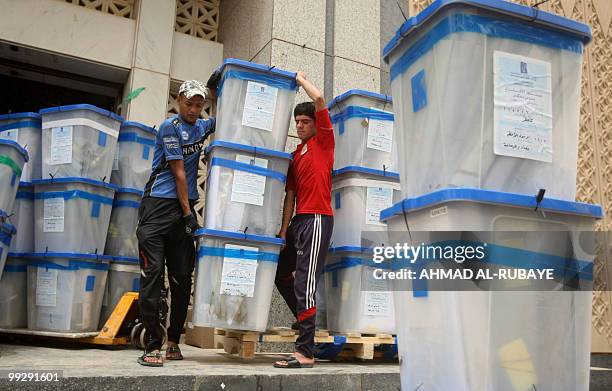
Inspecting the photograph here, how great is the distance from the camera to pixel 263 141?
13.4ft

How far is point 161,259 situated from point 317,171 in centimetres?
130

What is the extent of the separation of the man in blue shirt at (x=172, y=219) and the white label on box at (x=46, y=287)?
3.97ft

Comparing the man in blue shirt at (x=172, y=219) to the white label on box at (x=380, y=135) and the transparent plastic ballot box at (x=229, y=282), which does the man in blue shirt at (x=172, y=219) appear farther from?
the white label on box at (x=380, y=135)

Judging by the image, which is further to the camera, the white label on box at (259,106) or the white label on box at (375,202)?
the white label on box at (375,202)

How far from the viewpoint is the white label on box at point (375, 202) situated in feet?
14.5

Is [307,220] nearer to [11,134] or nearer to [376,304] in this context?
[376,304]

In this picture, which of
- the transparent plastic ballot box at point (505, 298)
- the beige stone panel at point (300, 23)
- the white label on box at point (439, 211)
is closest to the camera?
the transparent plastic ballot box at point (505, 298)

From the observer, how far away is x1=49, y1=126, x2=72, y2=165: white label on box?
4637 millimetres

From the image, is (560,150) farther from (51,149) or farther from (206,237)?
(51,149)

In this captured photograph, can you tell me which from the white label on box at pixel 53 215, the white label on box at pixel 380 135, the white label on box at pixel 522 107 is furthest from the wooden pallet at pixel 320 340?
the white label on box at pixel 522 107

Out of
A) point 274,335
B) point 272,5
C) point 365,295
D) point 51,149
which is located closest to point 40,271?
point 51,149

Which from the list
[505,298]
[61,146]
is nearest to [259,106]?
[61,146]

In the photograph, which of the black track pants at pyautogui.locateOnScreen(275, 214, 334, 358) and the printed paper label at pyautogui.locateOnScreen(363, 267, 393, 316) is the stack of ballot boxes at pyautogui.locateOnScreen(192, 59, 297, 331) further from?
the printed paper label at pyautogui.locateOnScreen(363, 267, 393, 316)

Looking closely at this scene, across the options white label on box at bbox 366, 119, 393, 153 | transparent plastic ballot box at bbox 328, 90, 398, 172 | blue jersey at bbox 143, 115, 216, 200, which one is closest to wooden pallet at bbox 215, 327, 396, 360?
blue jersey at bbox 143, 115, 216, 200
